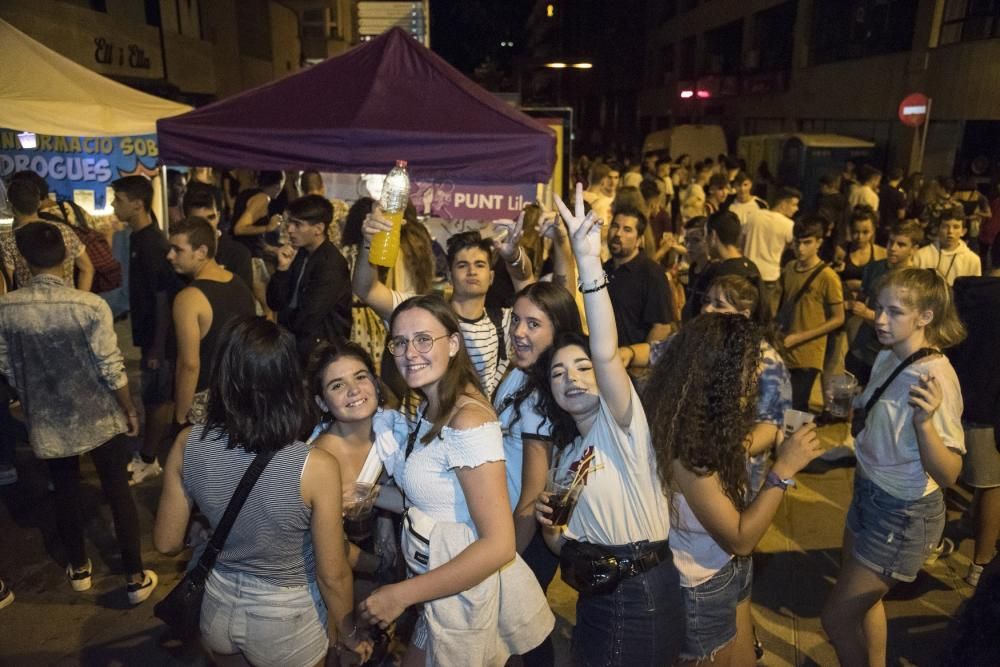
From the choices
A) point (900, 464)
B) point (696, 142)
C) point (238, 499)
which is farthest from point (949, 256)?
point (696, 142)

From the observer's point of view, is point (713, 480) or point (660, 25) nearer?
point (713, 480)

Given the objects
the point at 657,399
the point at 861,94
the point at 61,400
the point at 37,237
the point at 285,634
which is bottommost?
the point at 285,634

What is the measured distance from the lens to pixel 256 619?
2221mm

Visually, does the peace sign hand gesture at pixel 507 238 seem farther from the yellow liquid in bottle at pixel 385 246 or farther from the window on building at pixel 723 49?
the window on building at pixel 723 49

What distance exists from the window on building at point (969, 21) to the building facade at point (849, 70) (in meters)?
0.02

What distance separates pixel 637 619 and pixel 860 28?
21556 millimetres

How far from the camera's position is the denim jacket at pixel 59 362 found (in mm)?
3506

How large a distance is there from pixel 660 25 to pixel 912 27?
21.7m

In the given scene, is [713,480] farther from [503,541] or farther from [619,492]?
[503,541]

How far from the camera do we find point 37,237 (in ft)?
11.2

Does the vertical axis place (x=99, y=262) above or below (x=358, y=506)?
above

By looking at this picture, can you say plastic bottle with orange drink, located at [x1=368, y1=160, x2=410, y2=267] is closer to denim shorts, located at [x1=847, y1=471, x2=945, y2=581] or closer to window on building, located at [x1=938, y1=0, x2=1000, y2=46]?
denim shorts, located at [x1=847, y1=471, x2=945, y2=581]

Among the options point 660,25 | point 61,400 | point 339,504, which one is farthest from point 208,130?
point 660,25

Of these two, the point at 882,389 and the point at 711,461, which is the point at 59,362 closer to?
the point at 711,461
